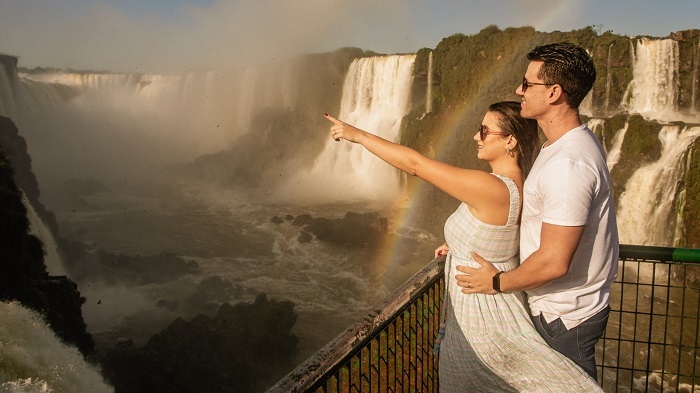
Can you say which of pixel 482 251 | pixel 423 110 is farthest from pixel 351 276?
pixel 482 251

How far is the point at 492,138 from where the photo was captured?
230 cm

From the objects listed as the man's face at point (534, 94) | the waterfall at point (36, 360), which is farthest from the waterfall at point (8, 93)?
the man's face at point (534, 94)

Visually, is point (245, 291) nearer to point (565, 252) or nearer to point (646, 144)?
point (646, 144)

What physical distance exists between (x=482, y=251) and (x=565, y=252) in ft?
1.24

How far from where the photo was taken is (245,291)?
19.0 m

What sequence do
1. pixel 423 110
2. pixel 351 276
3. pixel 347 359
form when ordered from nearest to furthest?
pixel 347 359 < pixel 351 276 < pixel 423 110

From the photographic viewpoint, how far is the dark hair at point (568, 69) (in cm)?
207

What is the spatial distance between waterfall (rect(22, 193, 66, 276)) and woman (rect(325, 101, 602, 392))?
18870mm

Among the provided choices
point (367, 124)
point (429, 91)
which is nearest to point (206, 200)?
point (367, 124)

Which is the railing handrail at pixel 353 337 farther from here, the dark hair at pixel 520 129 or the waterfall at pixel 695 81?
the waterfall at pixel 695 81

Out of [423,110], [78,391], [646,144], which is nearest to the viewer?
[78,391]

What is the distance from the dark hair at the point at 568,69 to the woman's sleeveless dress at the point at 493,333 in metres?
0.45

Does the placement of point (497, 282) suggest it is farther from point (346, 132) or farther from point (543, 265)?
point (346, 132)

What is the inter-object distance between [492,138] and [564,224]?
55 centimetres
